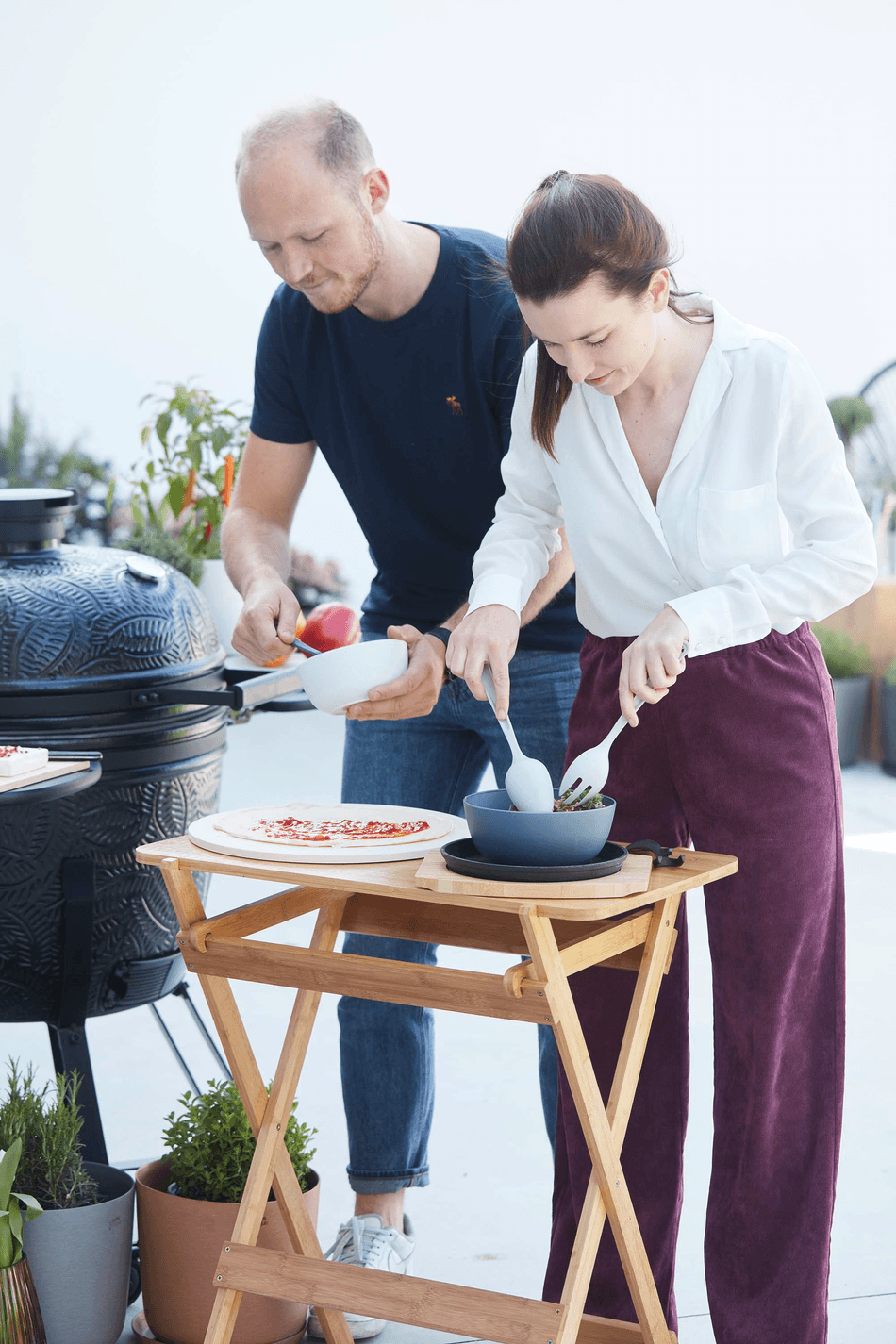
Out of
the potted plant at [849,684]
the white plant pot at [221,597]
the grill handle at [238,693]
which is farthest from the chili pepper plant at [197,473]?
the potted plant at [849,684]

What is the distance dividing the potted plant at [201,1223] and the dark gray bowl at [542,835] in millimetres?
820

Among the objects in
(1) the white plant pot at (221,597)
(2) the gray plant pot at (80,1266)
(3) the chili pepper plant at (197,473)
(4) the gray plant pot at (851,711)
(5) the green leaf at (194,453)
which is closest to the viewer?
(2) the gray plant pot at (80,1266)

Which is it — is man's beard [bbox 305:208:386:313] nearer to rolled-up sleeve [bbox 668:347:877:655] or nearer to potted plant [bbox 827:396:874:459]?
rolled-up sleeve [bbox 668:347:877:655]

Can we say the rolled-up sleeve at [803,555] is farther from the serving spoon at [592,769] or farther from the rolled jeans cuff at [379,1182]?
the rolled jeans cuff at [379,1182]

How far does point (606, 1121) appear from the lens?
1559mm

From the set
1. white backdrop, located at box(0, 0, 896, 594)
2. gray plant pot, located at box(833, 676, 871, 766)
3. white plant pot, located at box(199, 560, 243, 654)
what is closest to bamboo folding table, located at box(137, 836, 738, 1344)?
white plant pot, located at box(199, 560, 243, 654)

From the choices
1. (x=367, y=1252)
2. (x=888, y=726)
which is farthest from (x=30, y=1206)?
(x=888, y=726)

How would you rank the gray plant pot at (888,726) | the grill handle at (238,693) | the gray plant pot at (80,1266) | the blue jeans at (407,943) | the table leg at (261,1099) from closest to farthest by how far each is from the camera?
the table leg at (261,1099) < the gray plant pot at (80,1266) < the blue jeans at (407,943) < the grill handle at (238,693) < the gray plant pot at (888,726)

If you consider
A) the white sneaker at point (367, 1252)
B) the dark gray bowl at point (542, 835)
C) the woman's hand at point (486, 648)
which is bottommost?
the white sneaker at point (367, 1252)

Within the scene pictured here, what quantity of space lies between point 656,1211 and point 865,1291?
0.67 meters

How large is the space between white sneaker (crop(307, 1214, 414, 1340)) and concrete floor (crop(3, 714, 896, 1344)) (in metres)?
0.07

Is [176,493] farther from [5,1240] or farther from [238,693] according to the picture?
[5,1240]

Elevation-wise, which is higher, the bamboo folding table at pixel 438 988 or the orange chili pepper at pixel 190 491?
the orange chili pepper at pixel 190 491

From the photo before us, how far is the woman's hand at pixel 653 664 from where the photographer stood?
4.78ft
